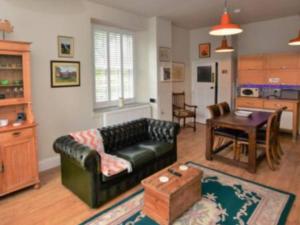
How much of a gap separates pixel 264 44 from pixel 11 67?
5.75 meters

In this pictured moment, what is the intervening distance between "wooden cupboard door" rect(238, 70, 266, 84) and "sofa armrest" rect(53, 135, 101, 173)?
479 centimetres

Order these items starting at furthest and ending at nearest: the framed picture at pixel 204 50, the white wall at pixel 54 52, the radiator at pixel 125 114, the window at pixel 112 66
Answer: the framed picture at pixel 204 50 < the window at pixel 112 66 < the radiator at pixel 125 114 < the white wall at pixel 54 52

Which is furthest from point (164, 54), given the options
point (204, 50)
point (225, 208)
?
point (225, 208)

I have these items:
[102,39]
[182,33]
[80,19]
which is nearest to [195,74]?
[182,33]

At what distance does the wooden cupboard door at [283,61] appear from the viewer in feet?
16.8

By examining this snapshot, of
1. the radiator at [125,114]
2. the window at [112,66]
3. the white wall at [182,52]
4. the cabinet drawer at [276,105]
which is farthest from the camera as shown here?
the white wall at [182,52]

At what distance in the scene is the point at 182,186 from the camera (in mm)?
2311

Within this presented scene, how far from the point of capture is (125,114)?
15.6 ft

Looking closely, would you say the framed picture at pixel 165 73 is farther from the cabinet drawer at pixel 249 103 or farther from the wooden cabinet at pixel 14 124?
the wooden cabinet at pixel 14 124

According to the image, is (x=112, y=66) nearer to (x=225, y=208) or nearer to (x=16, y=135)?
(x=16, y=135)

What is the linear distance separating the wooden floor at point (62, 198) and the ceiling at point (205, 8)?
2952mm

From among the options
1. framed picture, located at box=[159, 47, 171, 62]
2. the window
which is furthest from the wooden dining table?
the window

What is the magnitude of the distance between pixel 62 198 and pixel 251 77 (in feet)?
17.1

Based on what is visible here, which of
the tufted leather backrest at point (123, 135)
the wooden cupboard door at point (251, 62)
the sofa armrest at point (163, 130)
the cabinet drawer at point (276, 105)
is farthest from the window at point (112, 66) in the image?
the cabinet drawer at point (276, 105)
